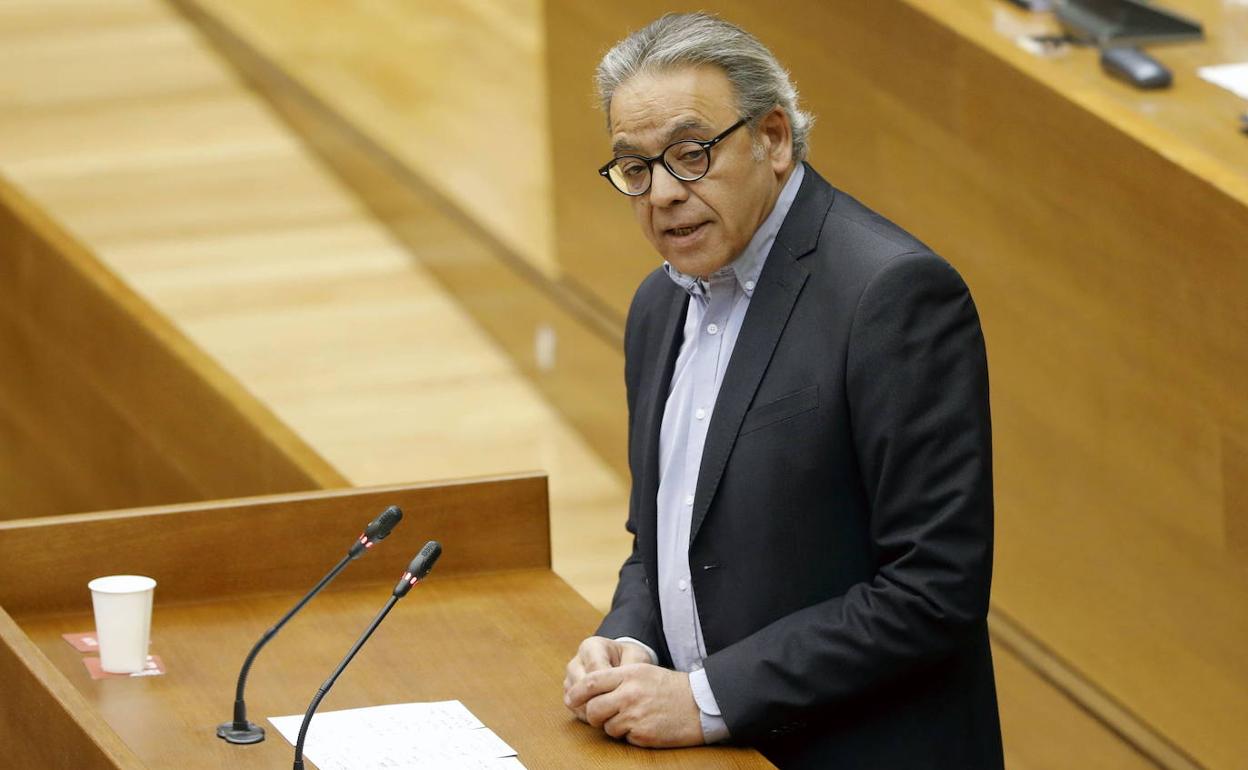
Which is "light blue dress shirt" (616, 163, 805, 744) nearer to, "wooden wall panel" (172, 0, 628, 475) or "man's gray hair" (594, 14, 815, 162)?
"man's gray hair" (594, 14, 815, 162)

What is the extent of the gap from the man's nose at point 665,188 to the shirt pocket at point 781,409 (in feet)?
0.56

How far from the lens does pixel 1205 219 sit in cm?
218

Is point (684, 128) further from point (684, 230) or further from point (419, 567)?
point (419, 567)

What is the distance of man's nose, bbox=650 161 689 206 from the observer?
1.56 meters

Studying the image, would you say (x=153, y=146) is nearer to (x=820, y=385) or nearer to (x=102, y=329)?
(x=102, y=329)

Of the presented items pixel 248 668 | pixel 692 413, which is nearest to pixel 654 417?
pixel 692 413

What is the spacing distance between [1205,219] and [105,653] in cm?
122

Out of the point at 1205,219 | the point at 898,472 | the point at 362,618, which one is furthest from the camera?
the point at 1205,219

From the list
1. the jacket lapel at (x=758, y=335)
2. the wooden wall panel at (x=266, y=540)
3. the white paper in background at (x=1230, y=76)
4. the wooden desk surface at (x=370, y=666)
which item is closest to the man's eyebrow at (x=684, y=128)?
the jacket lapel at (x=758, y=335)

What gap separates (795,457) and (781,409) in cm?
4

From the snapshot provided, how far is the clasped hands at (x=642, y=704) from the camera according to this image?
1542 millimetres

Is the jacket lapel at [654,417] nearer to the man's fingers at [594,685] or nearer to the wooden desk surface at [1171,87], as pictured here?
the man's fingers at [594,685]

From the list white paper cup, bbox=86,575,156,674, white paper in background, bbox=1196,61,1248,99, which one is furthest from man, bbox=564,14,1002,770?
white paper in background, bbox=1196,61,1248,99

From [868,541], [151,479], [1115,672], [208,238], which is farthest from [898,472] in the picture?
[208,238]
